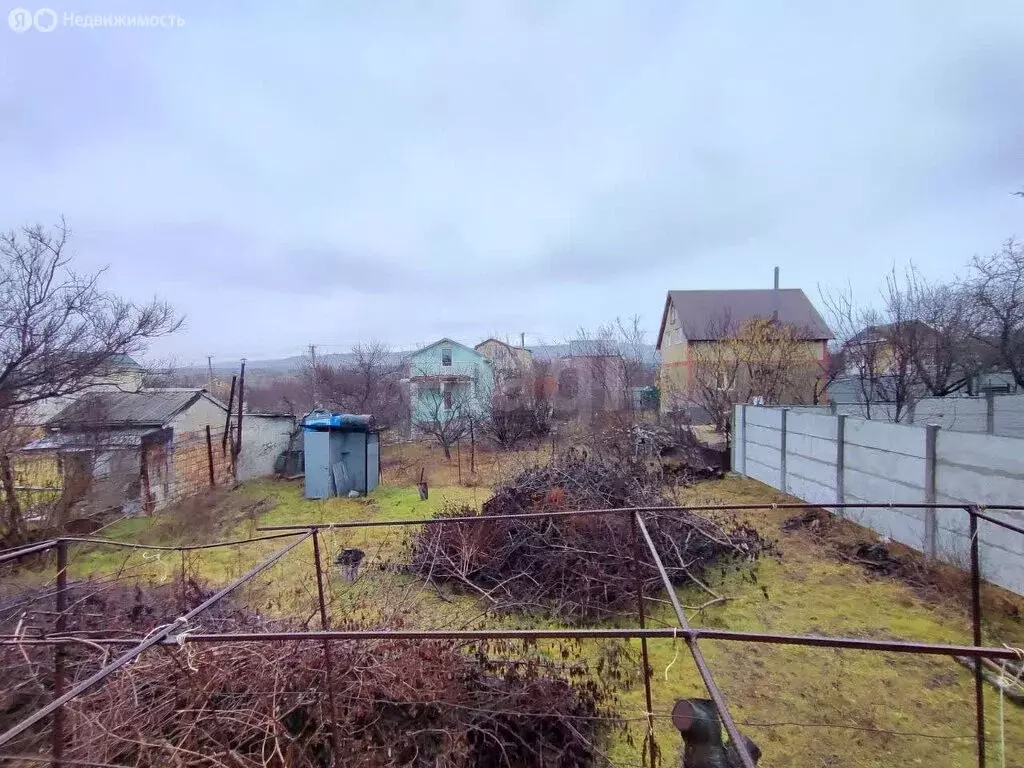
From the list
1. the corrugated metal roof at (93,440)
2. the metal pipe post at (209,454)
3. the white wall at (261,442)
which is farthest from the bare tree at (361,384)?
the corrugated metal roof at (93,440)

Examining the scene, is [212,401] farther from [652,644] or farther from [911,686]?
[911,686]

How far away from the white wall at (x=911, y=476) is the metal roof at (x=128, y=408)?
12.4 meters

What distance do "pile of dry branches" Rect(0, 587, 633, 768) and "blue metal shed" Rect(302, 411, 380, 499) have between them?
26.3 feet

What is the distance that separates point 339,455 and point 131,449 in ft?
13.6

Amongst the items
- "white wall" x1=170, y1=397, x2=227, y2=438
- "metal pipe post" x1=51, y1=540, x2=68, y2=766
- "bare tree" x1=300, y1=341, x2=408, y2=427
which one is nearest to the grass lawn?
"metal pipe post" x1=51, y1=540, x2=68, y2=766

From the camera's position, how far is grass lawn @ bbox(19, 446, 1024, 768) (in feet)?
11.3

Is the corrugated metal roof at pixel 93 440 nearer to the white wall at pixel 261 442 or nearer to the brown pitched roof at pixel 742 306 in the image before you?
the white wall at pixel 261 442

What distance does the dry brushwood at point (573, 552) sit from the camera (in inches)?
217

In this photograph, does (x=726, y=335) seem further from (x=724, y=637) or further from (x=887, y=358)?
(x=724, y=637)

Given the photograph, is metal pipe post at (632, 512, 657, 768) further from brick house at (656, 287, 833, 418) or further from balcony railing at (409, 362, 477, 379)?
balcony railing at (409, 362, 477, 379)

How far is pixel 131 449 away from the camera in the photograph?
1028cm

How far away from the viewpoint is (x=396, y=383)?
80.2 feet

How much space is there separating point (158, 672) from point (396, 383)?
21.3m

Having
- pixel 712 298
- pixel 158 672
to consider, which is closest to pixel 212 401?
pixel 158 672
